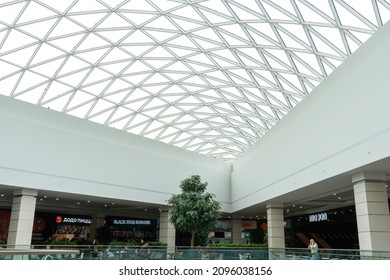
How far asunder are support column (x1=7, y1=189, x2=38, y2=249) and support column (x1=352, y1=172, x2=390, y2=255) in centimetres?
2296

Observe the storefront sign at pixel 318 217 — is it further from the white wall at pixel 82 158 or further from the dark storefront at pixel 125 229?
the dark storefront at pixel 125 229

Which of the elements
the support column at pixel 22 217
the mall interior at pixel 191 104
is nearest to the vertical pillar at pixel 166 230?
the mall interior at pixel 191 104

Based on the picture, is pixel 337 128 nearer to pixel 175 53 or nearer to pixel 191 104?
pixel 175 53

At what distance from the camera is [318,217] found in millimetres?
40844

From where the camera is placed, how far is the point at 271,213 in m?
33.9

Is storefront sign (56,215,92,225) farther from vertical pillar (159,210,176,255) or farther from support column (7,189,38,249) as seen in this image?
support column (7,189,38,249)

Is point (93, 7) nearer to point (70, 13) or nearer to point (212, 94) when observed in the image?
point (70, 13)

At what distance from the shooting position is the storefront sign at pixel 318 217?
130 feet

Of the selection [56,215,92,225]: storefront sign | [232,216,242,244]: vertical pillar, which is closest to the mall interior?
[56,215,92,225]: storefront sign

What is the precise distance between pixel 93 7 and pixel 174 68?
9744mm

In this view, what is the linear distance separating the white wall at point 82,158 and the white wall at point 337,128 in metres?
11.1

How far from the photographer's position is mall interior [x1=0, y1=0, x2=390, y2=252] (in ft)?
62.2

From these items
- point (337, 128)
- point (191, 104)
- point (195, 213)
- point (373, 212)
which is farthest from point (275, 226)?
point (337, 128)
